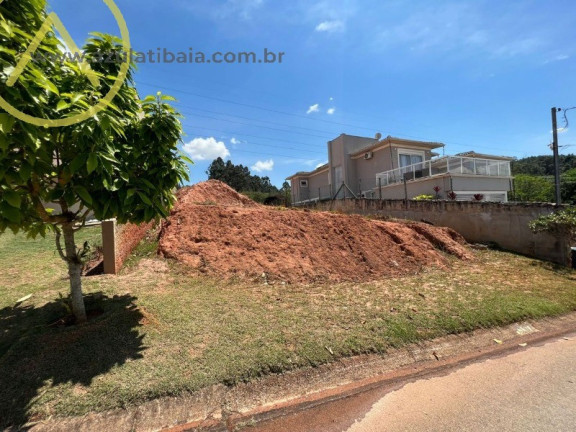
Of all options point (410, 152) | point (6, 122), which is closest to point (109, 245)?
point (6, 122)

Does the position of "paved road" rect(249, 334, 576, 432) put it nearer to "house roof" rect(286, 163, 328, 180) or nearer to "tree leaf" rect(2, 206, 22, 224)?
"tree leaf" rect(2, 206, 22, 224)

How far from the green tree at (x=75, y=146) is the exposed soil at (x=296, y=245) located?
2.93 meters

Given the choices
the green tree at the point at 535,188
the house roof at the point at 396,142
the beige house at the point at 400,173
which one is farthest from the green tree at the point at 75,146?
the green tree at the point at 535,188

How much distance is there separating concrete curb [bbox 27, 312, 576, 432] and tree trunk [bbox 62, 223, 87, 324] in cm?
148

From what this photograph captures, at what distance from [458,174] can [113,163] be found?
55.5ft

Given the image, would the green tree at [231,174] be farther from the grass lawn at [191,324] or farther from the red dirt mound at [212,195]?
the grass lawn at [191,324]

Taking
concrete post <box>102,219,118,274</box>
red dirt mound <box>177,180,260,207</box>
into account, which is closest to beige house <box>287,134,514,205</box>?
red dirt mound <box>177,180,260,207</box>

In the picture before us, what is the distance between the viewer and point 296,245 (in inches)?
289

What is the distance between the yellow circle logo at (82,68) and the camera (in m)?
2.12

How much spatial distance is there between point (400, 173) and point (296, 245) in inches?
536

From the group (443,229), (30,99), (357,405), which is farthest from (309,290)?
(443,229)

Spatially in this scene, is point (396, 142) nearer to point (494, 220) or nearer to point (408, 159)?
point (408, 159)

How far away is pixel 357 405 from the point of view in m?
2.80

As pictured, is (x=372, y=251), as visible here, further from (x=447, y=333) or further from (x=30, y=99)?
(x=30, y=99)
